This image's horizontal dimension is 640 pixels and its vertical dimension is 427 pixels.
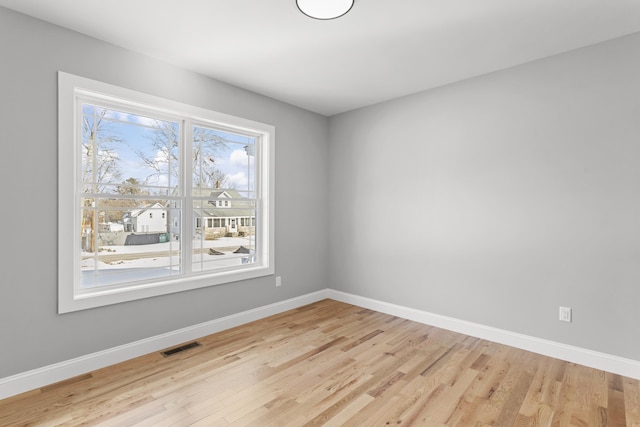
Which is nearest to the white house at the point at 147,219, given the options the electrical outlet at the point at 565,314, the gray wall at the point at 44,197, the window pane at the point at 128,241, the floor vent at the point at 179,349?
the window pane at the point at 128,241

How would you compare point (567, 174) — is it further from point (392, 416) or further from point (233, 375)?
point (233, 375)

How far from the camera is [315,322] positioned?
3.68 meters

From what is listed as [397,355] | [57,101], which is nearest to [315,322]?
[397,355]

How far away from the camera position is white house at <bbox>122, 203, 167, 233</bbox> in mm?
2889

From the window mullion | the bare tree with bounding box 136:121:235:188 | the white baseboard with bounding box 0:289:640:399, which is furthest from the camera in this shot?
the window mullion

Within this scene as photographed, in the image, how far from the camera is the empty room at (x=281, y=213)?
221 cm

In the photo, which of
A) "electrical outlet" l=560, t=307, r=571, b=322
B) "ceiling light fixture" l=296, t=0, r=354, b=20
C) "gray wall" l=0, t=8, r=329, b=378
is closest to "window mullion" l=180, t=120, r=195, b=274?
"gray wall" l=0, t=8, r=329, b=378

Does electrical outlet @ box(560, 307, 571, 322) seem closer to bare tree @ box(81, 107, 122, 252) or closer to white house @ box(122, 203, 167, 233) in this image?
white house @ box(122, 203, 167, 233)

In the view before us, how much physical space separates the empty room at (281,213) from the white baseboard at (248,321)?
0.05ft

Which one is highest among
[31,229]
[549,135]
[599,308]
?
[549,135]

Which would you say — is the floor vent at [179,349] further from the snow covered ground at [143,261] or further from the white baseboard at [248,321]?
the snow covered ground at [143,261]

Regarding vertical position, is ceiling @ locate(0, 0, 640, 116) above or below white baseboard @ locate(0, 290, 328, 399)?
above

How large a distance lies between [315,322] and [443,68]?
3.00 meters

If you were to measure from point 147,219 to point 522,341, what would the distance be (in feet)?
12.1
